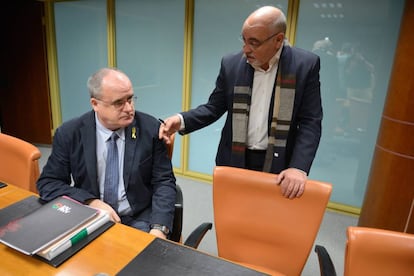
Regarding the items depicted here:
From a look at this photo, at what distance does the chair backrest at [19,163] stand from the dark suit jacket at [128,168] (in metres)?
0.13

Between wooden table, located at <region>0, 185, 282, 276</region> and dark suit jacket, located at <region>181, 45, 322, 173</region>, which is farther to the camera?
dark suit jacket, located at <region>181, 45, 322, 173</region>

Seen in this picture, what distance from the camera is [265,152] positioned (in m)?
1.61

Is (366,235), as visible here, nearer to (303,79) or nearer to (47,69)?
(303,79)

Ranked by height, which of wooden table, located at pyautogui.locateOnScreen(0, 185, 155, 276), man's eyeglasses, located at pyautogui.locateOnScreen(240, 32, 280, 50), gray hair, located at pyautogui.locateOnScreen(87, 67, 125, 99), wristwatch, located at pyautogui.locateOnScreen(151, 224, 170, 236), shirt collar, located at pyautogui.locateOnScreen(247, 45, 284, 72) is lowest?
wristwatch, located at pyautogui.locateOnScreen(151, 224, 170, 236)

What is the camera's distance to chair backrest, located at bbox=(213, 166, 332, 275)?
122 cm

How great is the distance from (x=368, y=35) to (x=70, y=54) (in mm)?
3833

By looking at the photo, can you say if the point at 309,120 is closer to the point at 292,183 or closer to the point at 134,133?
the point at 292,183

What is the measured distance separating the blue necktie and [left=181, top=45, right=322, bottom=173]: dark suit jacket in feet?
1.35

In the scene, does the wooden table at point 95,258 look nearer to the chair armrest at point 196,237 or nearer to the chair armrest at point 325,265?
the chair armrest at point 196,237

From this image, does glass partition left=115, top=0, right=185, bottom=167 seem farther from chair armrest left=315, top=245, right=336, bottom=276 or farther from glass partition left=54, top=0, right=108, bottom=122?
chair armrest left=315, top=245, right=336, bottom=276

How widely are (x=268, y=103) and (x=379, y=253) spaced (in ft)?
2.76

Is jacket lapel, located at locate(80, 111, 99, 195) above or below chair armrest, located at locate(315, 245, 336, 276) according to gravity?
above

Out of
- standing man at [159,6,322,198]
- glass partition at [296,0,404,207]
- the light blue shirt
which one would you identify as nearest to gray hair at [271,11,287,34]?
standing man at [159,6,322,198]

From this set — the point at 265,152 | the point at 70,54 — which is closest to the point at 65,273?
the point at 265,152
